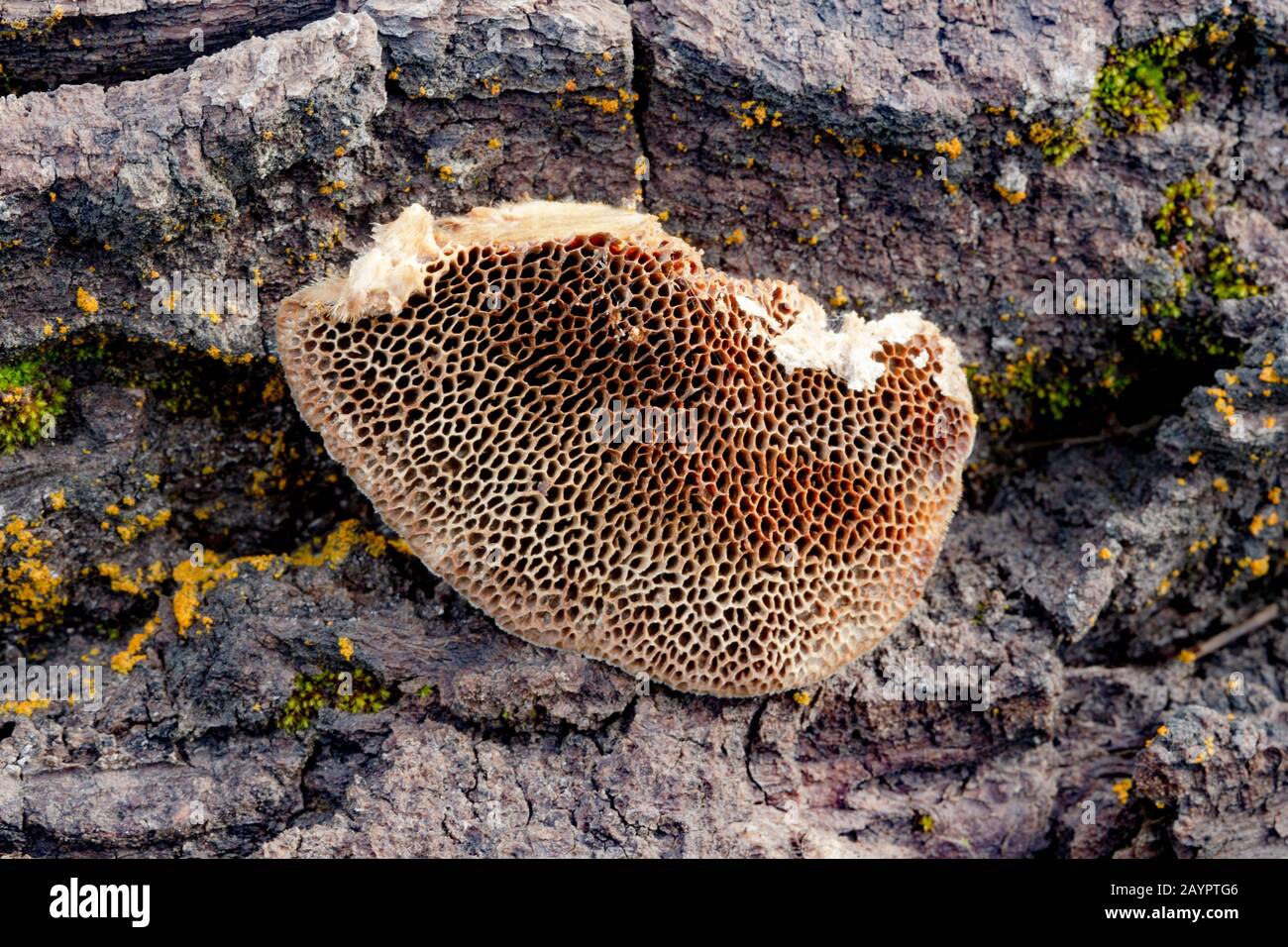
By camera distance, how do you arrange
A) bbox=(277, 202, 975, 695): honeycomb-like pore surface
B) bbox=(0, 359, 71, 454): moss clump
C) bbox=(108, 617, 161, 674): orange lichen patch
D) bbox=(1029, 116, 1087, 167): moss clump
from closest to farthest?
bbox=(277, 202, 975, 695): honeycomb-like pore surface < bbox=(0, 359, 71, 454): moss clump < bbox=(108, 617, 161, 674): orange lichen patch < bbox=(1029, 116, 1087, 167): moss clump

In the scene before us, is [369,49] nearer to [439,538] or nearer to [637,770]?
[439,538]

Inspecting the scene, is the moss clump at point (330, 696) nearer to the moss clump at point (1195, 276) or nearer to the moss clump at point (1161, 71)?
the moss clump at point (1195, 276)

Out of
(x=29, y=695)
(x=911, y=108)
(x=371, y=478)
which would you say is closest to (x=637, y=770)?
(x=371, y=478)

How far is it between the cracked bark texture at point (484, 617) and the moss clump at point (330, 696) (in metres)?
0.09

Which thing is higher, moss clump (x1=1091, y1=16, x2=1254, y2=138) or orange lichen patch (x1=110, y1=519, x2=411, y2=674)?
moss clump (x1=1091, y1=16, x2=1254, y2=138)

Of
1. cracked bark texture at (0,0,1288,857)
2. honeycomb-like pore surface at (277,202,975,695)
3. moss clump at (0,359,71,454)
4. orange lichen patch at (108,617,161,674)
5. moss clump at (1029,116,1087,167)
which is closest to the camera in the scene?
honeycomb-like pore surface at (277,202,975,695)

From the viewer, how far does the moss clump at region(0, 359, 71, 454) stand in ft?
22.7

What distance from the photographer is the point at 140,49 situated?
7.04 m

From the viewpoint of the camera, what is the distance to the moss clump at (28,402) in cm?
691

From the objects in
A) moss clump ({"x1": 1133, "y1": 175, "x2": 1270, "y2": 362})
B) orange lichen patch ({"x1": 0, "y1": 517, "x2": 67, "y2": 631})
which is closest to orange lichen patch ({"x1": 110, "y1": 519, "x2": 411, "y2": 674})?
orange lichen patch ({"x1": 0, "y1": 517, "x2": 67, "y2": 631})

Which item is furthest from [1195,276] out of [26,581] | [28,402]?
[26,581]

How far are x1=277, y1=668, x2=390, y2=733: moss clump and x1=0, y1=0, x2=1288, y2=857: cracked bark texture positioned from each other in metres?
0.09

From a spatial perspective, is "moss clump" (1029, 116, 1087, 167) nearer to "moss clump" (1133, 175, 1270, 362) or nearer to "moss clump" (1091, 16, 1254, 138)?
"moss clump" (1091, 16, 1254, 138)

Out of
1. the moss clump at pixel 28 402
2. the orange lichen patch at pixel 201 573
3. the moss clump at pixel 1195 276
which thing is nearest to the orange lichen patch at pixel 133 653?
the orange lichen patch at pixel 201 573
